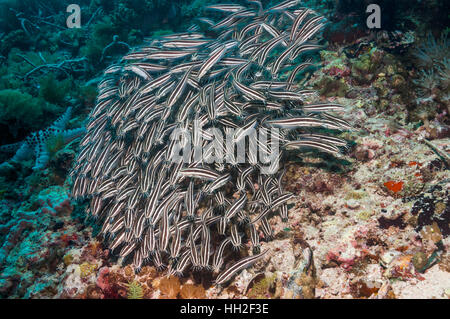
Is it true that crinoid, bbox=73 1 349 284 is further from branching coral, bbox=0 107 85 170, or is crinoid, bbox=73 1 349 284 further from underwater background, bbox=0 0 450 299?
branching coral, bbox=0 107 85 170

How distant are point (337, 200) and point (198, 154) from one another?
258cm

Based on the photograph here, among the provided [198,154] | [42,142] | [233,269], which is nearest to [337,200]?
[233,269]

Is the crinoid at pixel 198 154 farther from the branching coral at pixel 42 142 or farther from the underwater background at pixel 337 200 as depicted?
the branching coral at pixel 42 142

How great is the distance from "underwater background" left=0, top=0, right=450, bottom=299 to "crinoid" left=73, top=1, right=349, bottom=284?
12.0 inches

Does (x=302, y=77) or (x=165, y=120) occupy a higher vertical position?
(x=302, y=77)

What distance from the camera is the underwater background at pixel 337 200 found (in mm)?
3693

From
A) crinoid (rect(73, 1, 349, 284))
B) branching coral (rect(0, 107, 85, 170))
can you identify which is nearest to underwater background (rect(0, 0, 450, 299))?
branching coral (rect(0, 107, 85, 170))

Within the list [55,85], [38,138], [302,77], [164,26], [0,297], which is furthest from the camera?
[164,26]

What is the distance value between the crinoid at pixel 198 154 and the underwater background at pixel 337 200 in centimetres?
30

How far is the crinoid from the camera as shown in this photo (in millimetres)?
4223

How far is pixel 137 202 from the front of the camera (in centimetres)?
461

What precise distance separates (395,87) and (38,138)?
9.75 metres
